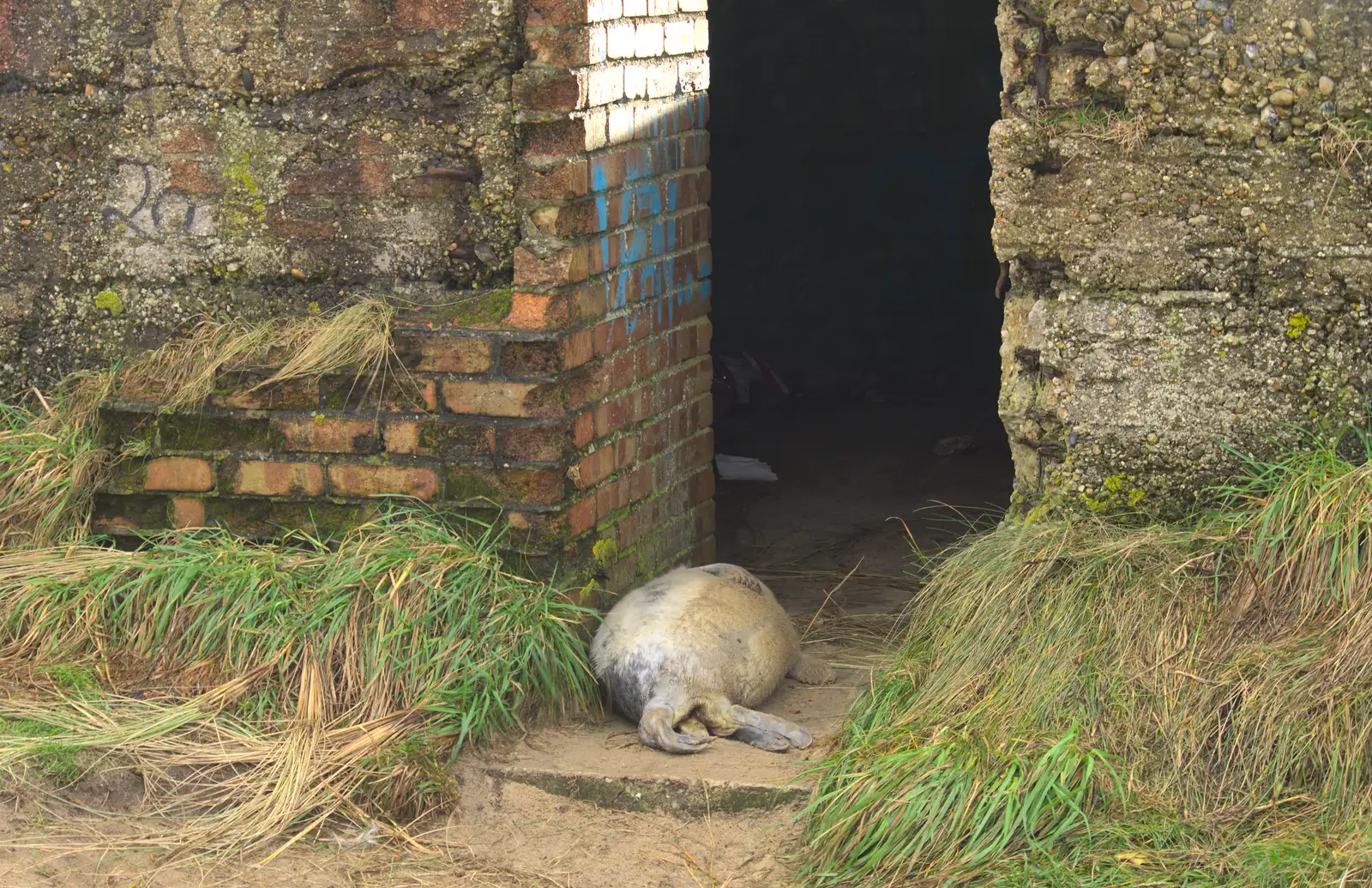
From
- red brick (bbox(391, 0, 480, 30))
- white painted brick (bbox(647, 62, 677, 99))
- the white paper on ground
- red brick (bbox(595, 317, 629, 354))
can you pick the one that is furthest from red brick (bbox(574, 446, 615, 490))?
the white paper on ground

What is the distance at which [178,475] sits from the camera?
3.54 meters

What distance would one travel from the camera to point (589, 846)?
2.95 m

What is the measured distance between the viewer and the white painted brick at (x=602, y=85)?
3.33 metres

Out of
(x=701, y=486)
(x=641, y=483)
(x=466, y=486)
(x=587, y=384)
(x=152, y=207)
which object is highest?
(x=152, y=207)

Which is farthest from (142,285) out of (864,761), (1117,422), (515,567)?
(1117,422)

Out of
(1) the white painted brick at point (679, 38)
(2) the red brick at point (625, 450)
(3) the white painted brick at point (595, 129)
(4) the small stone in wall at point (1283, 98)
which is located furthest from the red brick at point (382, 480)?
(4) the small stone in wall at point (1283, 98)

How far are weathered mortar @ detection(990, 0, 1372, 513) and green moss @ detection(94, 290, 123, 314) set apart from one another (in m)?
2.12

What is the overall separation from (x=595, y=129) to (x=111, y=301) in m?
1.30

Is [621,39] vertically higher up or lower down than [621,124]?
higher up

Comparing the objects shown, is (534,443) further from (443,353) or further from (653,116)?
A: (653,116)

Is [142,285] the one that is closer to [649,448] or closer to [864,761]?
[649,448]

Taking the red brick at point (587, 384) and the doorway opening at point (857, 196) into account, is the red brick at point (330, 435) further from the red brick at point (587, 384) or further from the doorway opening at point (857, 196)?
the doorway opening at point (857, 196)

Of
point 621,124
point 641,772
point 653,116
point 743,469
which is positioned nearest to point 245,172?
point 621,124

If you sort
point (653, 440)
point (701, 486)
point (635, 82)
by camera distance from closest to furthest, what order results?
point (635, 82) → point (653, 440) → point (701, 486)
